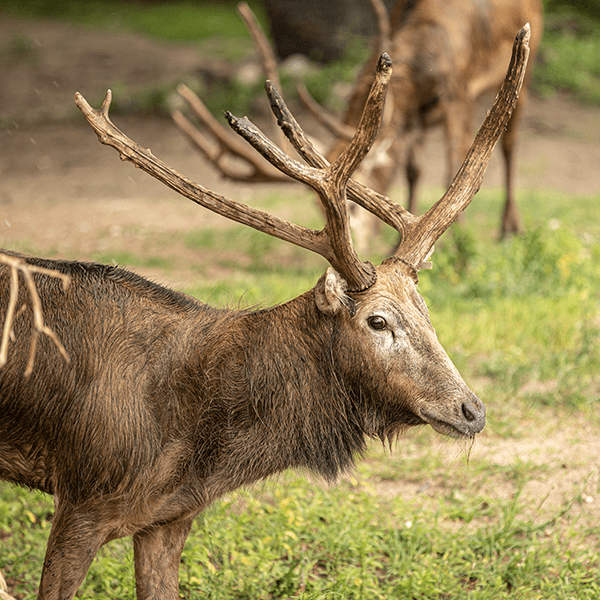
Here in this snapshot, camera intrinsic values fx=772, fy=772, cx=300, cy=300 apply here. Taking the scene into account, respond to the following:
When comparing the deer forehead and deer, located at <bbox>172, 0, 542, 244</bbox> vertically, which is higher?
deer, located at <bbox>172, 0, 542, 244</bbox>

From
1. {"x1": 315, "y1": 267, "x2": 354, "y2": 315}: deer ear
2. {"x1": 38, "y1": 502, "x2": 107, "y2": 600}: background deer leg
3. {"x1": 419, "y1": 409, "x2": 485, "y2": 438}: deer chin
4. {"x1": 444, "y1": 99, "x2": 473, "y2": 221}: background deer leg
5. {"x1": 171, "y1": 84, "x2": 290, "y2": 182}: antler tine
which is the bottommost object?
{"x1": 38, "y1": 502, "x2": 107, "y2": 600}: background deer leg

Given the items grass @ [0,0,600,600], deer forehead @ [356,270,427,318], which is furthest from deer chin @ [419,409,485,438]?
deer forehead @ [356,270,427,318]

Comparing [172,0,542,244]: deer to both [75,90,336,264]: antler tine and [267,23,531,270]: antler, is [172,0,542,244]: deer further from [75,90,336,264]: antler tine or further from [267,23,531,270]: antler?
[75,90,336,264]: antler tine

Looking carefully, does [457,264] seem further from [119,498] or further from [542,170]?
[542,170]

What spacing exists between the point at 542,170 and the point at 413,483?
9877 mm

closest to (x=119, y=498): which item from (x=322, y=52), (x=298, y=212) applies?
(x=298, y=212)

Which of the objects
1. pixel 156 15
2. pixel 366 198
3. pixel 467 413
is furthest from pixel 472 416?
pixel 156 15

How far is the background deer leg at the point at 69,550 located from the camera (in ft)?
8.87

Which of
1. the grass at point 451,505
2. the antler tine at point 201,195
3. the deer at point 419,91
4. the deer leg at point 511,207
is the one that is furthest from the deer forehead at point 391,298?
the deer leg at point 511,207

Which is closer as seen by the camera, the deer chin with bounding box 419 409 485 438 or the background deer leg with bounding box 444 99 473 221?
the deer chin with bounding box 419 409 485 438

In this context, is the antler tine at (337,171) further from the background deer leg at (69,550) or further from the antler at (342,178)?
the background deer leg at (69,550)

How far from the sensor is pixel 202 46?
18891 millimetres

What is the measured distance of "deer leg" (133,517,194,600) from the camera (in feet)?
9.98

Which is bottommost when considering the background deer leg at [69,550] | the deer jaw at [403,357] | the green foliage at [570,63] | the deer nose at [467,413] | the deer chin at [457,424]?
the background deer leg at [69,550]
